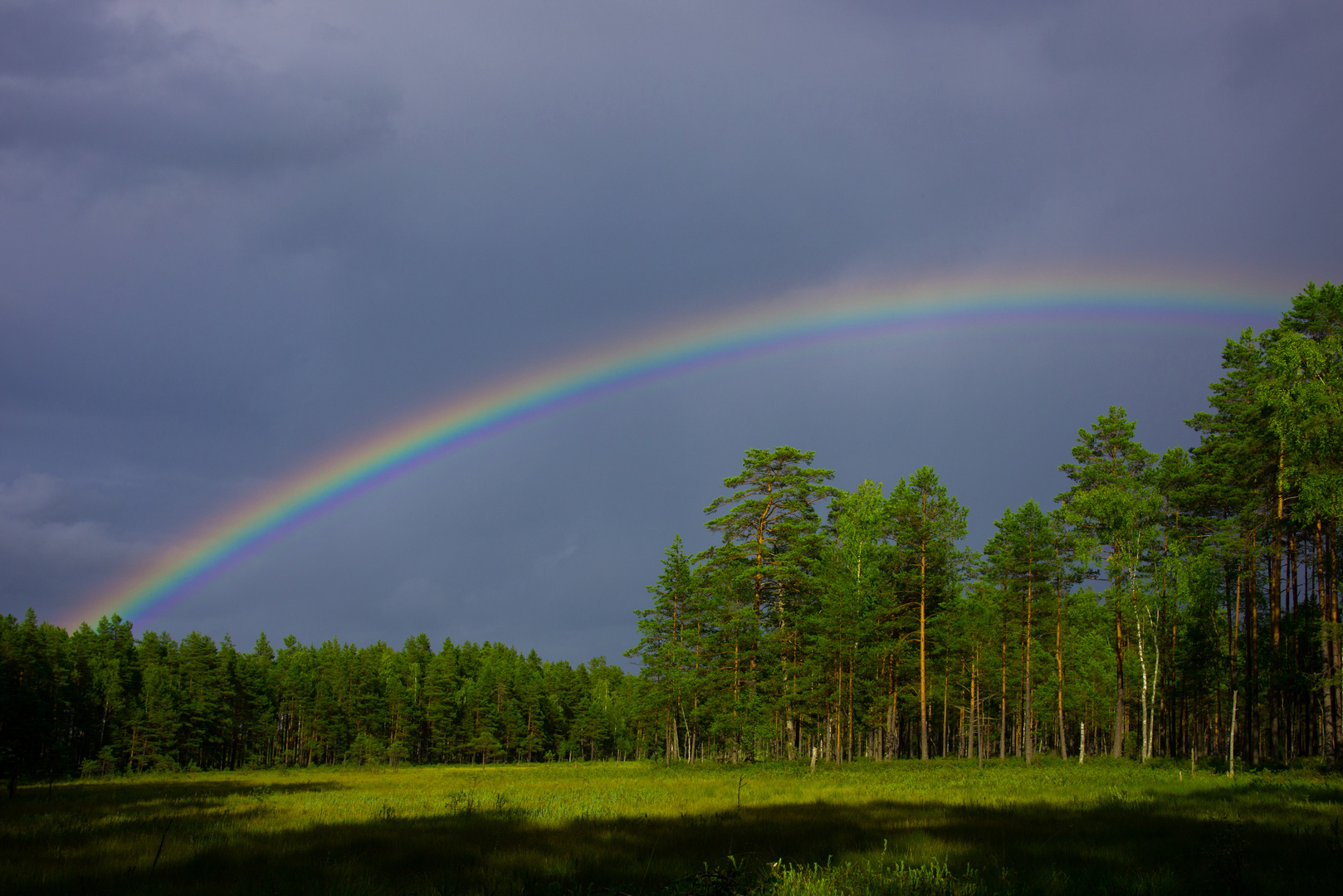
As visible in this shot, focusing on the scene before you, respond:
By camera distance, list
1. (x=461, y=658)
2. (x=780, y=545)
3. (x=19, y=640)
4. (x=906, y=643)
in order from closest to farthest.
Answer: (x=906, y=643) → (x=780, y=545) → (x=19, y=640) → (x=461, y=658)

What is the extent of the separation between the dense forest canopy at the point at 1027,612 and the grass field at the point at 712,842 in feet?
38.0

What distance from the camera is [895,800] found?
19.4 meters

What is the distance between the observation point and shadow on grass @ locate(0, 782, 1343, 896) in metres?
8.41

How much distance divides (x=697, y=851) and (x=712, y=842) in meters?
1.10

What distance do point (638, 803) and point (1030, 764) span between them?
2648cm

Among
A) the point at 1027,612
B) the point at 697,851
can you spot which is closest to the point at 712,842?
the point at 697,851

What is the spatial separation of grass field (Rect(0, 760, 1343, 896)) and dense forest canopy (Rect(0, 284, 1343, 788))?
38.0ft

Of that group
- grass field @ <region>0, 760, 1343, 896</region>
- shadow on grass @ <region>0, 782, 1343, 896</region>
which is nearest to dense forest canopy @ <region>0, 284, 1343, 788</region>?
grass field @ <region>0, 760, 1343, 896</region>

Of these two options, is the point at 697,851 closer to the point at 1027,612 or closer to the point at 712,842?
the point at 712,842

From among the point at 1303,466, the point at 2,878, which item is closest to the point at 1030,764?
the point at 1303,466

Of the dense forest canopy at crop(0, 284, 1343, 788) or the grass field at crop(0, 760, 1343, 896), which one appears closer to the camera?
the grass field at crop(0, 760, 1343, 896)

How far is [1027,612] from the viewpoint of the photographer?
42.5 m

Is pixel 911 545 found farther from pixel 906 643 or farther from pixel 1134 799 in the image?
pixel 1134 799

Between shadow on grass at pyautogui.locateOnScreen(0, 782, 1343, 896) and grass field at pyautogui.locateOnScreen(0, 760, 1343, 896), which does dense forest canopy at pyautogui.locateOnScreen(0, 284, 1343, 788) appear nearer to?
grass field at pyautogui.locateOnScreen(0, 760, 1343, 896)
